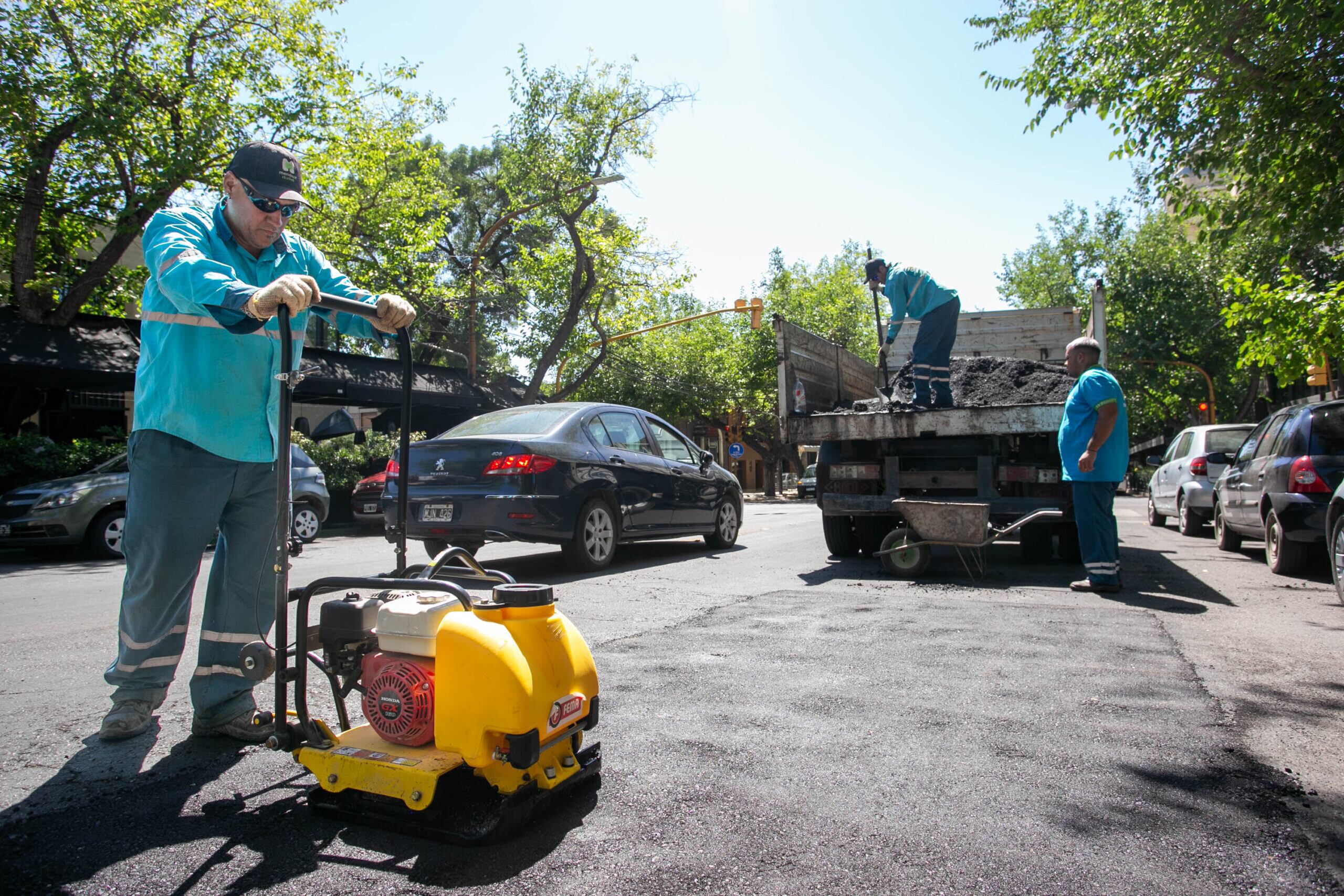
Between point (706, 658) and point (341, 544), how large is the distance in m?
9.72

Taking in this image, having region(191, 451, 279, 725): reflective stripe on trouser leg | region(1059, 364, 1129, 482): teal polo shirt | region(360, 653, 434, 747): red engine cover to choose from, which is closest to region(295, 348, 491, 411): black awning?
region(1059, 364, 1129, 482): teal polo shirt

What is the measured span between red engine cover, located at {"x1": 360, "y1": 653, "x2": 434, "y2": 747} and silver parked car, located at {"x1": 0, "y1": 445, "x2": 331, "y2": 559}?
8.45 m

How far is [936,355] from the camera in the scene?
8359 mm

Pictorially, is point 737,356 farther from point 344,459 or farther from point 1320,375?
point 1320,375

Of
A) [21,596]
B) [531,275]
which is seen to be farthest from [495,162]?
[21,596]

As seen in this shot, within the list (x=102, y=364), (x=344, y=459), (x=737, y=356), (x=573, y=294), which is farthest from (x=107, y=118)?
(x=737, y=356)

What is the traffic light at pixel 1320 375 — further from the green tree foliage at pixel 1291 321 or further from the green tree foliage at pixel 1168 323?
the green tree foliage at pixel 1168 323

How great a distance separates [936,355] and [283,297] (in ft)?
22.8

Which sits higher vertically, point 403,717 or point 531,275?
point 531,275

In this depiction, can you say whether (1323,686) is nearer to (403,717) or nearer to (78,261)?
(403,717)

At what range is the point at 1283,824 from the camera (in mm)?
2402

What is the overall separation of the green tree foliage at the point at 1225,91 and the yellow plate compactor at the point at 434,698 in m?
8.48

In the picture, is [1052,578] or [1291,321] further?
[1291,321]

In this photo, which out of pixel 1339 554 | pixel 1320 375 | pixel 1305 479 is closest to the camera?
pixel 1339 554
